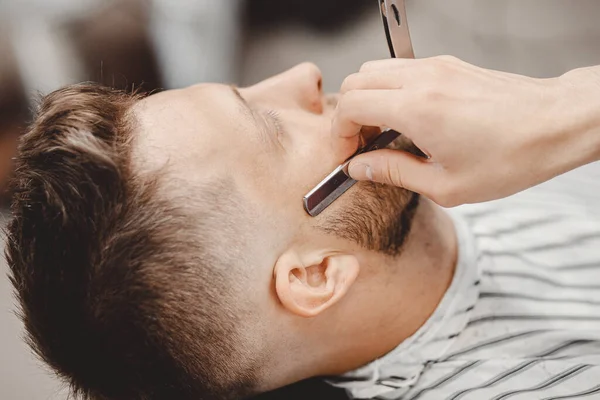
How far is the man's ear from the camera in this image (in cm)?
118

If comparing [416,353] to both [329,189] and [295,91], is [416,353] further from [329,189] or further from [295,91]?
[295,91]

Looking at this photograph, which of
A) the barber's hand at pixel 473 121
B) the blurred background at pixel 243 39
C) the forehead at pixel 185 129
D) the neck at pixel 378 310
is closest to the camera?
the barber's hand at pixel 473 121

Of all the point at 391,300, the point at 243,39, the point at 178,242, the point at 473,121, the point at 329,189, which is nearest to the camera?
the point at 473,121

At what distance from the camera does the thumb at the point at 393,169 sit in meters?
1.08

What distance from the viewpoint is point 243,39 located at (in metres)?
2.50

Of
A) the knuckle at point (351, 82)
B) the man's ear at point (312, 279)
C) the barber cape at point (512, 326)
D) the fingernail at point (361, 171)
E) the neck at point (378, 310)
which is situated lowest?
the barber cape at point (512, 326)

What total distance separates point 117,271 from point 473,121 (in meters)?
0.67

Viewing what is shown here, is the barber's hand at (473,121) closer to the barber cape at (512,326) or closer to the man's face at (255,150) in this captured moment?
the man's face at (255,150)

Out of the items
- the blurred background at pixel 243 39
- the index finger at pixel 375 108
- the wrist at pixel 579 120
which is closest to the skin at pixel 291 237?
the index finger at pixel 375 108

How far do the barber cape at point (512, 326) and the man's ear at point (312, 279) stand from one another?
259 millimetres

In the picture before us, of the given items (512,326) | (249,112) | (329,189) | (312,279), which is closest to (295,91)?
(249,112)

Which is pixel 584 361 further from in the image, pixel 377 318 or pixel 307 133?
pixel 307 133

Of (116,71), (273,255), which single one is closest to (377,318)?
(273,255)

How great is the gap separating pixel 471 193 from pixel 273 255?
391mm
